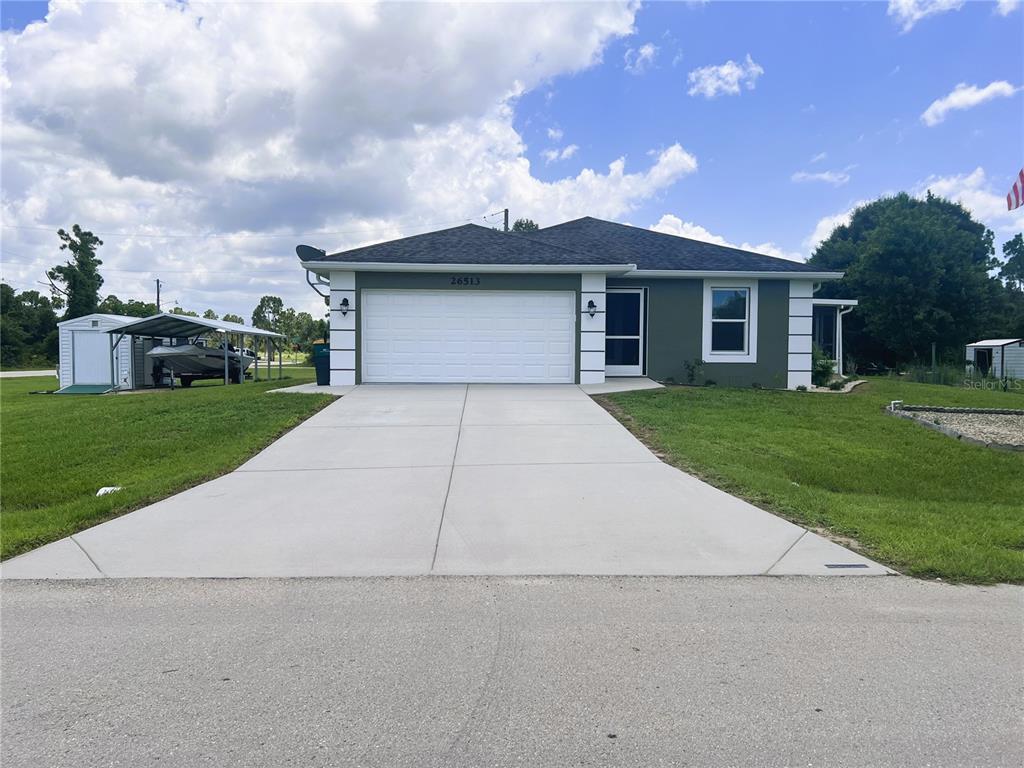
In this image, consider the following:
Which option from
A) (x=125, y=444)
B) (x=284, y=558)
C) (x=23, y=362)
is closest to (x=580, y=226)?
(x=125, y=444)

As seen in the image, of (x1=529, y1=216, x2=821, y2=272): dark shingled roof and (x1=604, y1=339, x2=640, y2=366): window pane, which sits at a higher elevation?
(x1=529, y1=216, x2=821, y2=272): dark shingled roof

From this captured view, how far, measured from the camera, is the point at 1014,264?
216 feet

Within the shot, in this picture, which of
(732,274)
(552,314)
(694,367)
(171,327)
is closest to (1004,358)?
(732,274)

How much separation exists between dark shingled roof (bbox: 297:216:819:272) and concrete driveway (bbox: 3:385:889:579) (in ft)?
21.0

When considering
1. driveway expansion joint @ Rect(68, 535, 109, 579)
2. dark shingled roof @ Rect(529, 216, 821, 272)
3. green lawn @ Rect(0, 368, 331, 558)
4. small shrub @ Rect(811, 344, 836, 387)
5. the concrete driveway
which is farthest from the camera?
small shrub @ Rect(811, 344, 836, 387)

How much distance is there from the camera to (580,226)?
64.5ft

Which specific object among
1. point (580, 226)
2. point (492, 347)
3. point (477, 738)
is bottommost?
point (477, 738)

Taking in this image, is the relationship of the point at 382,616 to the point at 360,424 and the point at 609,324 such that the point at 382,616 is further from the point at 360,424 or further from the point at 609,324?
the point at 609,324

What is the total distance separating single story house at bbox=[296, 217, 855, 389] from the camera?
14.6m

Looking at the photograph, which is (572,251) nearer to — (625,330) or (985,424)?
(625,330)

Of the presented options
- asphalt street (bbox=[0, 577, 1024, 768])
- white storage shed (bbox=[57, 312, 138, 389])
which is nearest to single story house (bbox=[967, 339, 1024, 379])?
asphalt street (bbox=[0, 577, 1024, 768])

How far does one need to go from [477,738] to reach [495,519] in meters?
3.11

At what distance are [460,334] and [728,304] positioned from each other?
6808 millimetres

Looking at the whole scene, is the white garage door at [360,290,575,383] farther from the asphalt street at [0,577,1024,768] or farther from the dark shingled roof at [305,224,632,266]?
the asphalt street at [0,577,1024,768]
